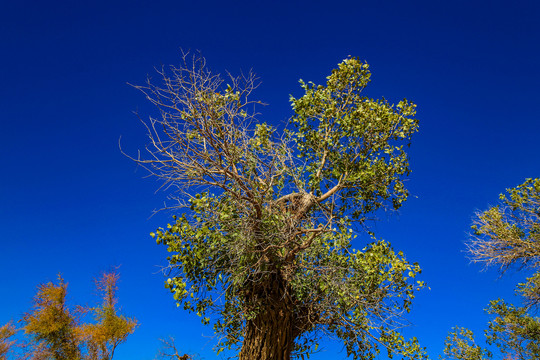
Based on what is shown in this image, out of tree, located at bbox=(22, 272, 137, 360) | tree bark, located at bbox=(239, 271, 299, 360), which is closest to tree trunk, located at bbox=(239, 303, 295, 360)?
tree bark, located at bbox=(239, 271, 299, 360)

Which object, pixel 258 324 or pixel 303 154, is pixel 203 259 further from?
pixel 303 154

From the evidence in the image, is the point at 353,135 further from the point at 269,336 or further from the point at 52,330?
the point at 52,330

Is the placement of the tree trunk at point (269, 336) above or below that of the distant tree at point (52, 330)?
below

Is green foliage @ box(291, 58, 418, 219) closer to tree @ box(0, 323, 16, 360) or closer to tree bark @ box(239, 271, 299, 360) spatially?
tree bark @ box(239, 271, 299, 360)

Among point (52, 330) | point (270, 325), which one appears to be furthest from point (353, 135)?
point (52, 330)

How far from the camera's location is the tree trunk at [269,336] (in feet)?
28.2

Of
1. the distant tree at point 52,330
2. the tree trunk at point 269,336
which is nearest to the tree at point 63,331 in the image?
the distant tree at point 52,330

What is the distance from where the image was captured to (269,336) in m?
8.65

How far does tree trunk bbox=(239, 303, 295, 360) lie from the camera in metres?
8.59

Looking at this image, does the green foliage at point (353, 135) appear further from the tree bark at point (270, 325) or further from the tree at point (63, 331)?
the tree at point (63, 331)

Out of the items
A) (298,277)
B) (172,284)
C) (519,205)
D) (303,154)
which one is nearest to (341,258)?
(298,277)

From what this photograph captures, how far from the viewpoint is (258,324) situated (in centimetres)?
884

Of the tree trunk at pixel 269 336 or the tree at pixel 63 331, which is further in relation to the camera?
the tree at pixel 63 331

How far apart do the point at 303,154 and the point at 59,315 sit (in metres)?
17.6
